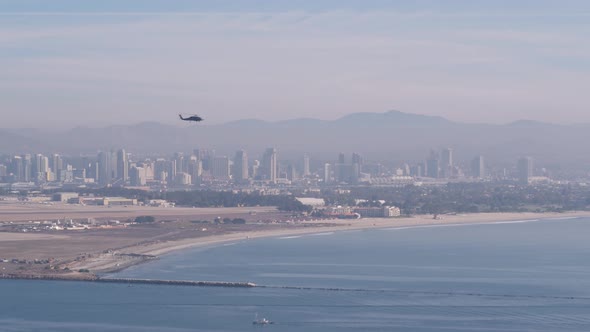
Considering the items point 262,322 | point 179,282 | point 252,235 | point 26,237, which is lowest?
point 262,322

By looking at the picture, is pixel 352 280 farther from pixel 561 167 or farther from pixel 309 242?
pixel 561 167

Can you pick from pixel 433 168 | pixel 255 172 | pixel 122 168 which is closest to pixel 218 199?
pixel 122 168

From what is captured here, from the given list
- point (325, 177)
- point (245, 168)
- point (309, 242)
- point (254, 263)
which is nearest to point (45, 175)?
point (245, 168)

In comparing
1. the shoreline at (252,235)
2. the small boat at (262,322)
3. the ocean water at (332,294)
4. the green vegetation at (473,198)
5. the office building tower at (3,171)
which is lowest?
the small boat at (262,322)

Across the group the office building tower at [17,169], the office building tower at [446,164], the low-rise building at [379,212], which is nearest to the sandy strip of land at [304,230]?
the low-rise building at [379,212]

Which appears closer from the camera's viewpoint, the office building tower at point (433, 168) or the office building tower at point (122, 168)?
the office building tower at point (122, 168)

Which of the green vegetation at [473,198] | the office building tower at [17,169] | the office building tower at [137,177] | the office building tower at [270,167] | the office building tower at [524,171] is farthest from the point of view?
the office building tower at [270,167]

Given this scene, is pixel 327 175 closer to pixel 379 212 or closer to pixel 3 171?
pixel 3 171

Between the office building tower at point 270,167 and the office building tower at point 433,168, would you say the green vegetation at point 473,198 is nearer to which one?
the office building tower at point 270,167
